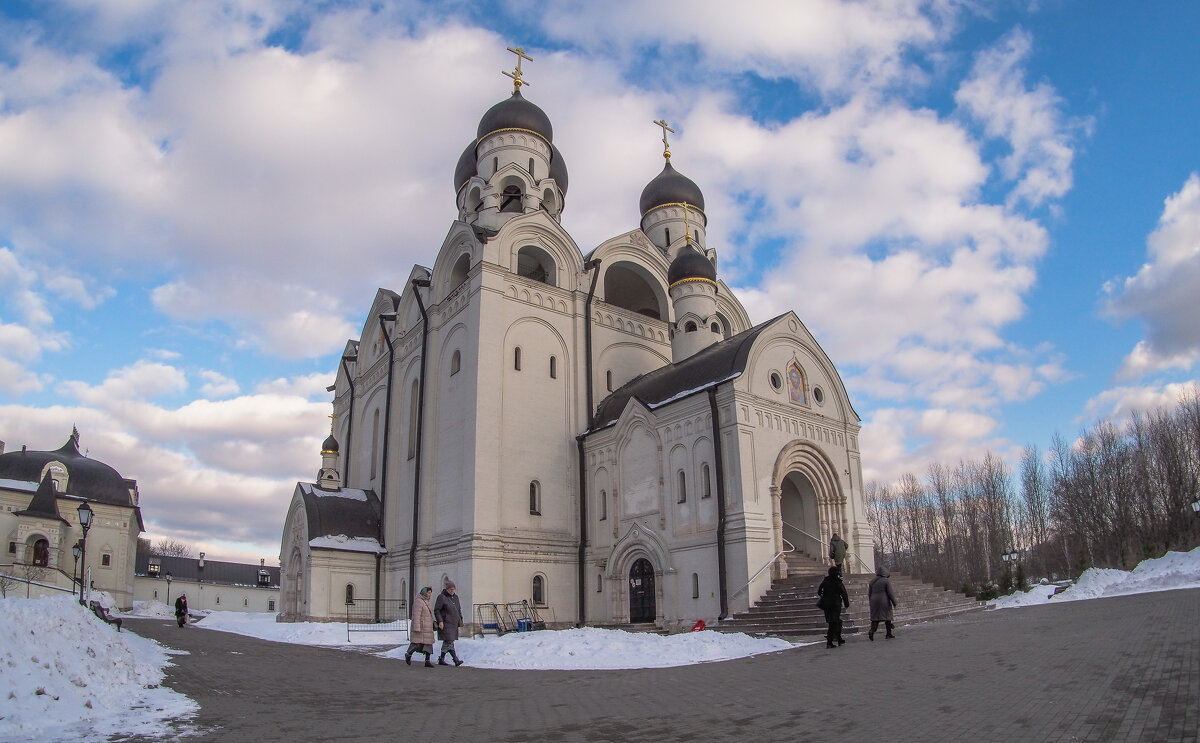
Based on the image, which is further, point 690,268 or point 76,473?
point 76,473

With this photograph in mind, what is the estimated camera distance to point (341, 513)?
92.5ft

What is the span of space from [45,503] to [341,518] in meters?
21.3

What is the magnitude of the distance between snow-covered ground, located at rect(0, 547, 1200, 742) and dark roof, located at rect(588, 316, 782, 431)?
7861mm

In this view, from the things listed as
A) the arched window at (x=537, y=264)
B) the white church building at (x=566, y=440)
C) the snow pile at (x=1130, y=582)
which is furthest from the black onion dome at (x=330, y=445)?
the snow pile at (x=1130, y=582)

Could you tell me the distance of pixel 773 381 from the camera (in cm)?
2144

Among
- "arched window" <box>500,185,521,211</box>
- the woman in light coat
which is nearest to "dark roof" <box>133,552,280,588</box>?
"arched window" <box>500,185,521,211</box>

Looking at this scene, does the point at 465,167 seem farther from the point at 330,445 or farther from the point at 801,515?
the point at 801,515

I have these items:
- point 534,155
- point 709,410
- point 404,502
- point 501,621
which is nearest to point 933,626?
point 709,410

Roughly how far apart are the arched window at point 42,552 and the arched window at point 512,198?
2912 centimetres

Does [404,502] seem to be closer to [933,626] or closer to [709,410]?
[709,410]

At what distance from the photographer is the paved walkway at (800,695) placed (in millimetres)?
6004

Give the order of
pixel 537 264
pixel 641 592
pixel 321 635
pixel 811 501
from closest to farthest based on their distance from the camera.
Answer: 1. pixel 321 635
2. pixel 641 592
3. pixel 811 501
4. pixel 537 264

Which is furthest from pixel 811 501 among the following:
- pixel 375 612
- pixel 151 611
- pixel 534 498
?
pixel 151 611

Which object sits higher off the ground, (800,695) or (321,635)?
(800,695)
